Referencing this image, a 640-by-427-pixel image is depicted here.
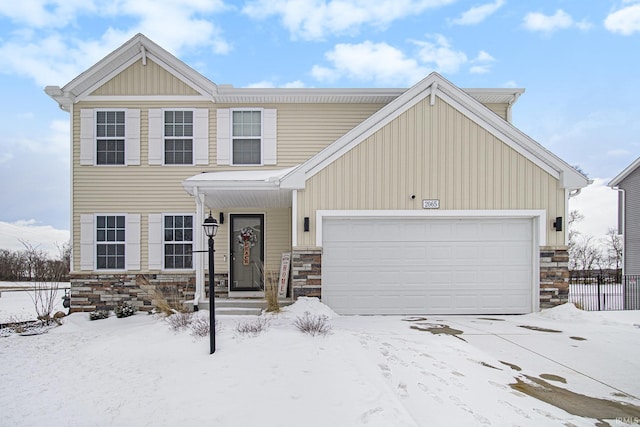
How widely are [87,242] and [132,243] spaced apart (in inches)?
46.9

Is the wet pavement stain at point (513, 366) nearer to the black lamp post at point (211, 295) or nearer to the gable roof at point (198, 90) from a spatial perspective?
the black lamp post at point (211, 295)

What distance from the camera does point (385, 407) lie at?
3600mm

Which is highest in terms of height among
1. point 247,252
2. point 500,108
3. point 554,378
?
point 500,108

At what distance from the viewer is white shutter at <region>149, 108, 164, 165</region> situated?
10641mm

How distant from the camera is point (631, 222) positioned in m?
16.6

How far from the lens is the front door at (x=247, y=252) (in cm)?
1064

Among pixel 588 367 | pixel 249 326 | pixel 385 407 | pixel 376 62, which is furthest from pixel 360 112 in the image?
pixel 385 407

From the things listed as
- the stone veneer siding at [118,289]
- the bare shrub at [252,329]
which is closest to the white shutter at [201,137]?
the stone veneer siding at [118,289]

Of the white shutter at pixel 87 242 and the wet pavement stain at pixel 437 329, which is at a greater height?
the white shutter at pixel 87 242

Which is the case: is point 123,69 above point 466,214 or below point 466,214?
above

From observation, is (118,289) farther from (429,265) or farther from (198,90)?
(429,265)

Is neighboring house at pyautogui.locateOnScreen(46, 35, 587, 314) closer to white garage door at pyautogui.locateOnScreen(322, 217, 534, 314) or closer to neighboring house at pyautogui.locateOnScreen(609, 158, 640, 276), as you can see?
white garage door at pyautogui.locateOnScreen(322, 217, 534, 314)

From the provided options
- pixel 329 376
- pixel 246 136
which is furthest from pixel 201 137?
pixel 329 376

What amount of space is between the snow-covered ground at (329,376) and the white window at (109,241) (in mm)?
3385
